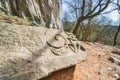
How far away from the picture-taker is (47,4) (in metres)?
6.74

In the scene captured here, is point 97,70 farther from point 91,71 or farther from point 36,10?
point 36,10

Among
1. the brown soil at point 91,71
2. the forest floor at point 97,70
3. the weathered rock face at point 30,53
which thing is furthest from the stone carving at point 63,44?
the forest floor at point 97,70

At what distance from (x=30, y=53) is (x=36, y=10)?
4.15 m

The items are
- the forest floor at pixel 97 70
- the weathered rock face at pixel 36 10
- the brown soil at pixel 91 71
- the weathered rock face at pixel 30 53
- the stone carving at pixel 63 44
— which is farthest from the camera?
the weathered rock face at pixel 36 10

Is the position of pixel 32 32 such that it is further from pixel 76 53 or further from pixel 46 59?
pixel 76 53

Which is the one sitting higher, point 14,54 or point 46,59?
point 14,54

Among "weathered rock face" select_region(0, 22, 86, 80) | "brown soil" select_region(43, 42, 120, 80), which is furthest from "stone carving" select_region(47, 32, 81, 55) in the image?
"brown soil" select_region(43, 42, 120, 80)

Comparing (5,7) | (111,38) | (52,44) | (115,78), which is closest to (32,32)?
(52,44)

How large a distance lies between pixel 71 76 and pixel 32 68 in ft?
4.05

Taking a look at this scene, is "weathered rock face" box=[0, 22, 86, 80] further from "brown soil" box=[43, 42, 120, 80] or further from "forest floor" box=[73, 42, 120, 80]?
"forest floor" box=[73, 42, 120, 80]

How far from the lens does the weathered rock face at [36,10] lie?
17.1 feet

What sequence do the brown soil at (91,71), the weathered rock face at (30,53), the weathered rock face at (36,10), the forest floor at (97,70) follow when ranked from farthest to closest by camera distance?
the weathered rock face at (36,10) → the forest floor at (97,70) → the brown soil at (91,71) → the weathered rock face at (30,53)

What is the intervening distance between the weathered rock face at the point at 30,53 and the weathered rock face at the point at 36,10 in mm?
2758

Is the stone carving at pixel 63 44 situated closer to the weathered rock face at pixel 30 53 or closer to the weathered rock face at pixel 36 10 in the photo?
the weathered rock face at pixel 30 53
